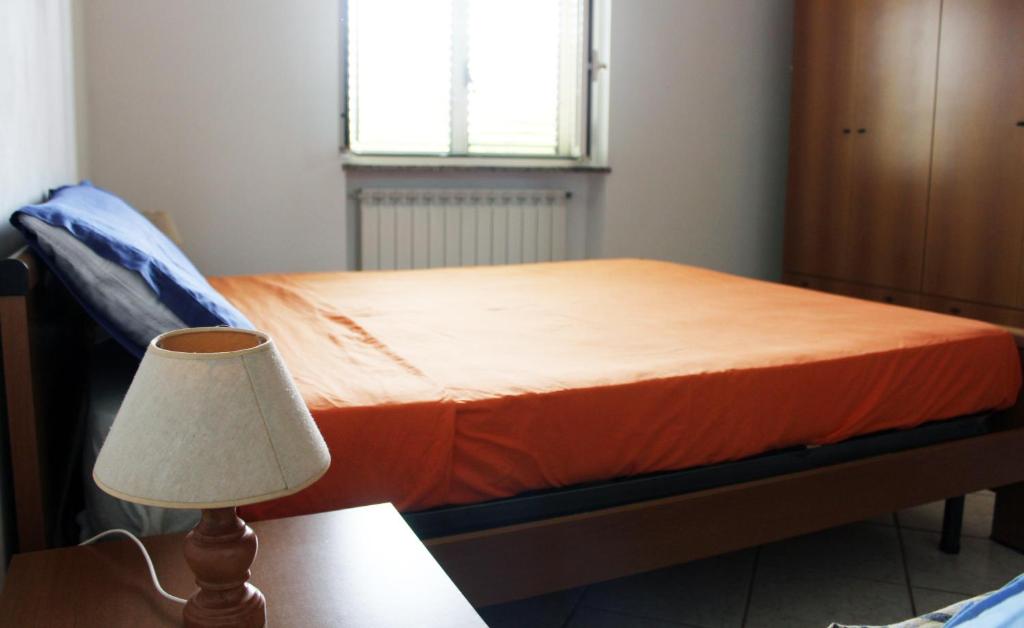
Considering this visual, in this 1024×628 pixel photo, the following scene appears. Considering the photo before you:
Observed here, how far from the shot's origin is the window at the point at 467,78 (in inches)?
155

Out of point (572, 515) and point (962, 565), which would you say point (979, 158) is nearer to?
point (962, 565)

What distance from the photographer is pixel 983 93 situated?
347 centimetres

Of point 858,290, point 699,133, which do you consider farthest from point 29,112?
point 858,290

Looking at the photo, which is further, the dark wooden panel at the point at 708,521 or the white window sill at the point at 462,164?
the white window sill at the point at 462,164

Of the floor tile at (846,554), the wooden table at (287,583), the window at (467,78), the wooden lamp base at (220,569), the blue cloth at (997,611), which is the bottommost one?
the floor tile at (846,554)

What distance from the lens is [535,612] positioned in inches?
74.8

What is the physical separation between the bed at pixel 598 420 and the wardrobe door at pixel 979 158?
4.38 feet

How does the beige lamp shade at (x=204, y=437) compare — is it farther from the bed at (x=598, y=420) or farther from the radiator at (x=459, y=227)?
the radiator at (x=459, y=227)

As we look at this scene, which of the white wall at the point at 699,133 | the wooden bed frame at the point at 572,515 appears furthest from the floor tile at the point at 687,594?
the white wall at the point at 699,133

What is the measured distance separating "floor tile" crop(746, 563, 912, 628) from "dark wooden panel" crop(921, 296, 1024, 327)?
5.85 feet

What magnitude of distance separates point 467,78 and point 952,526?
9.25 ft

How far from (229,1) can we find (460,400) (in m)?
2.66

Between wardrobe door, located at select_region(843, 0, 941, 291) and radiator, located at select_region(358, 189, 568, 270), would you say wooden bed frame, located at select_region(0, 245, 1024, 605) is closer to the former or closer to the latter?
wardrobe door, located at select_region(843, 0, 941, 291)

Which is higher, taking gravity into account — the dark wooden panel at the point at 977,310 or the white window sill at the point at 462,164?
the white window sill at the point at 462,164
